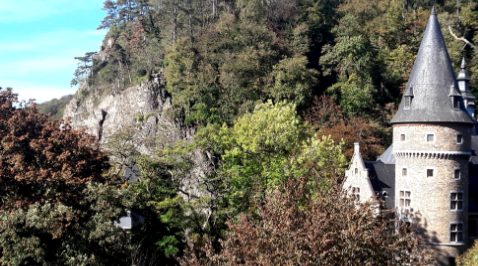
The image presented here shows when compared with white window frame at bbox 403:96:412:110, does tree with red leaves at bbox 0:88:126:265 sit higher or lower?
lower

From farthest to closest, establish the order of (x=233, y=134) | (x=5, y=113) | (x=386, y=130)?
(x=386, y=130), (x=233, y=134), (x=5, y=113)

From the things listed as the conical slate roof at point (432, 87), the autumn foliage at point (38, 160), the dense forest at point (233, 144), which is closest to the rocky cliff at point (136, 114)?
the dense forest at point (233, 144)

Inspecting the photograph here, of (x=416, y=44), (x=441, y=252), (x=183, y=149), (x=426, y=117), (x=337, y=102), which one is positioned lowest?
(x=441, y=252)

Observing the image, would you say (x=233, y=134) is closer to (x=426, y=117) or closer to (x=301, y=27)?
(x=426, y=117)

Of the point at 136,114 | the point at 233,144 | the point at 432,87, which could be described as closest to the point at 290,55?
the point at 136,114

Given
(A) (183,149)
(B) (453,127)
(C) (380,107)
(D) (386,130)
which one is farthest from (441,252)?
(C) (380,107)

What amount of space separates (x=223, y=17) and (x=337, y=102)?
13268mm

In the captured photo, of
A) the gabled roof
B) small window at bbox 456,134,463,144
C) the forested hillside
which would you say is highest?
the forested hillside

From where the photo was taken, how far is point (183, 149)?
27969 millimetres

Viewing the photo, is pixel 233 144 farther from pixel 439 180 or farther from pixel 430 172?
pixel 439 180

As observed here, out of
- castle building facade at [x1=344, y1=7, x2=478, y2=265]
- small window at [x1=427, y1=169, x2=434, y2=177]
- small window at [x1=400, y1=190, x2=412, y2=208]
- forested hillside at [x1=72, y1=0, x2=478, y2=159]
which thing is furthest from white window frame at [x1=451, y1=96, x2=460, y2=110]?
forested hillside at [x1=72, y1=0, x2=478, y2=159]

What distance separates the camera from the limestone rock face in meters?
42.3

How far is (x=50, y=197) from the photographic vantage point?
795 inches

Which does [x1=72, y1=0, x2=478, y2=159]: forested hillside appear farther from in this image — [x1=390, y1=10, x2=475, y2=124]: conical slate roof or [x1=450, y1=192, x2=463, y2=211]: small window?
[x1=450, y1=192, x2=463, y2=211]: small window
